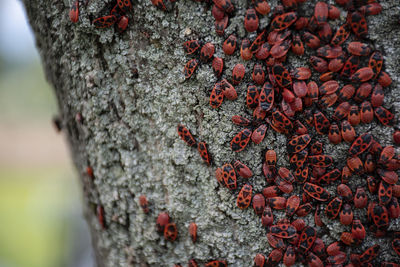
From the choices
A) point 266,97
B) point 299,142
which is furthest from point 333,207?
point 266,97

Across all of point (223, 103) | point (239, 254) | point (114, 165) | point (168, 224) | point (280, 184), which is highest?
point (223, 103)

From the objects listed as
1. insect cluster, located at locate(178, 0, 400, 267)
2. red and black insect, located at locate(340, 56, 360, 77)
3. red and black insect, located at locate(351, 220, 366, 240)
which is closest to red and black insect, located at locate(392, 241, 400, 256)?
insect cluster, located at locate(178, 0, 400, 267)

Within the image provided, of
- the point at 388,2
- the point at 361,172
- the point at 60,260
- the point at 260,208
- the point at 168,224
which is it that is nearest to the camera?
the point at 388,2

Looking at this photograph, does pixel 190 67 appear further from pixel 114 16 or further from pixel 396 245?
pixel 396 245

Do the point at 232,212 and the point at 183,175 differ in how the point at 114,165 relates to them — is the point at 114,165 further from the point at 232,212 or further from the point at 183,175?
the point at 232,212

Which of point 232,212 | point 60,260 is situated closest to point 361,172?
point 232,212

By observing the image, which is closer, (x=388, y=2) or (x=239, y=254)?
(x=388, y=2)

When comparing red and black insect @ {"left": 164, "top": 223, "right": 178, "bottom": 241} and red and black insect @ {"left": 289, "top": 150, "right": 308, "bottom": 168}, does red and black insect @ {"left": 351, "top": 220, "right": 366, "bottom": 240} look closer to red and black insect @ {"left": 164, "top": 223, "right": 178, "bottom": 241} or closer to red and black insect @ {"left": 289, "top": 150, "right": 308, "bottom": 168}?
red and black insect @ {"left": 289, "top": 150, "right": 308, "bottom": 168}
